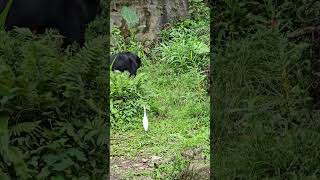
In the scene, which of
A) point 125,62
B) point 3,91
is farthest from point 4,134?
point 125,62

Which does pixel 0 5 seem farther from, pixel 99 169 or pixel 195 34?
pixel 195 34

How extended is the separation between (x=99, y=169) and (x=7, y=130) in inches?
23.0

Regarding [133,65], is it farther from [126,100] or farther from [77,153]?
[77,153]

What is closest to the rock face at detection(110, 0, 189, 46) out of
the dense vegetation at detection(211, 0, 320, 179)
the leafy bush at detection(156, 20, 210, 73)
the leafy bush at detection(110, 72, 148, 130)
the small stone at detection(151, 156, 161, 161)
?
the leafy bush at detection(156, 20, 210, 73)

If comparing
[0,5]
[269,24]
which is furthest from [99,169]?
[269,24]

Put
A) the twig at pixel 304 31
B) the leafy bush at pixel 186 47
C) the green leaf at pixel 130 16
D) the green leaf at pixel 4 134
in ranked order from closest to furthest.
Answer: the green leaf at pixel 4 134
the twig at pixel 304 31
the leafy bush at pixel 186 47
the green leaf at pixel 130 16

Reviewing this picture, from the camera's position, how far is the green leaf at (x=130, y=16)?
655cm

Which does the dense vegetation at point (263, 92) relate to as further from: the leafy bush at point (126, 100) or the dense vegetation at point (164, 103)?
the leafy bush at point (126, 100)

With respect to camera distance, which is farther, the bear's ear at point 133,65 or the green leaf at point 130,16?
the green leaf at point 130,16

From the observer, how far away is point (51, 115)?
3262 millimetres

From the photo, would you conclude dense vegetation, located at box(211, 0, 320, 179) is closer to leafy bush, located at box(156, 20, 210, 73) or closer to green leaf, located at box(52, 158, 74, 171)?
leafy bush, located at box(156, 20, 210, 73)

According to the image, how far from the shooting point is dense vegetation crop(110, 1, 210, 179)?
378 cm

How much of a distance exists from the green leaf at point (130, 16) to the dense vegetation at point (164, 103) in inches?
6.3

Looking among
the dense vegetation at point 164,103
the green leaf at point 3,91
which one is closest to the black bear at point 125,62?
the dense vegetation at point 164,103
